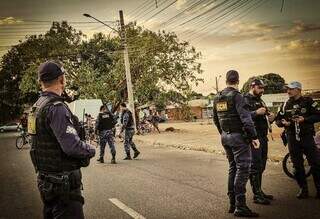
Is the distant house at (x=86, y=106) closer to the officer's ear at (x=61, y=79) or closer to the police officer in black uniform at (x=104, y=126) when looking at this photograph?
the police officer in black uniform at (x=104, y=126)

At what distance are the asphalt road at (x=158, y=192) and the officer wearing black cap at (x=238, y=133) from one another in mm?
428

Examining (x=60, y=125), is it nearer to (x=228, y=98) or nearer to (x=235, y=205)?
(x=228, y=98)

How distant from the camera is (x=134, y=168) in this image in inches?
466

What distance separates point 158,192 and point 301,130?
123 inches

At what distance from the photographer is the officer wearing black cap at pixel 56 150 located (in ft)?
11.1

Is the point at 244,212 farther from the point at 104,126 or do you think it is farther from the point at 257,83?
the point at 104,126

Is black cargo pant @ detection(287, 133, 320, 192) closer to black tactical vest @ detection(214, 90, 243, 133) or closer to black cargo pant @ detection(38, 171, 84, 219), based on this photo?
black tactical vest @ detection(214, 90, 243, 133)

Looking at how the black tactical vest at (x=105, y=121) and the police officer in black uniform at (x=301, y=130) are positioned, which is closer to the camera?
the police officer in black uniform at (x=301, y=130)

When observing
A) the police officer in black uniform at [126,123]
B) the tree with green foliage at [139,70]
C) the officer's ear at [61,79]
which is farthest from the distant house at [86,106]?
the officer's ear at [61,79]

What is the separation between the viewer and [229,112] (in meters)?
6.04

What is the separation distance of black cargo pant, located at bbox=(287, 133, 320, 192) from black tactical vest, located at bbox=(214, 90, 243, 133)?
1699mm

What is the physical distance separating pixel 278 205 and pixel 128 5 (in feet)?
74.8

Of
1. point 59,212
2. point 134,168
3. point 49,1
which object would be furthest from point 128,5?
point 59,212

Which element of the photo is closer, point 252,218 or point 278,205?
point 252,218
